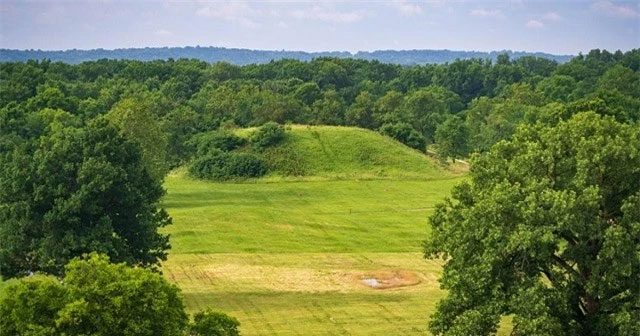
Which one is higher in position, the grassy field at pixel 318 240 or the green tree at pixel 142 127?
the green tree at pixel 142 127

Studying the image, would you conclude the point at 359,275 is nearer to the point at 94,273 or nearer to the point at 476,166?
the point at 476,166

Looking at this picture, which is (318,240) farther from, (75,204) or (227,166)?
(227,166)

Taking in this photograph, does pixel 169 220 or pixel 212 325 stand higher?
pixel 212 325

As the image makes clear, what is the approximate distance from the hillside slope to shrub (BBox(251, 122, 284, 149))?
114cm

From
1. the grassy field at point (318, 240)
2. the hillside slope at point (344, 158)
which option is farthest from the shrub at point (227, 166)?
the grassy field at point (318, 240)

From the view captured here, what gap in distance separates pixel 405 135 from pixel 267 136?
21.2m

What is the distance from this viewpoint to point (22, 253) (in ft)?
160

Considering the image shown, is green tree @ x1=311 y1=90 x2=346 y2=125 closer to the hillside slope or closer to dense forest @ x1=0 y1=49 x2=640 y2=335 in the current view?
the hillside slope

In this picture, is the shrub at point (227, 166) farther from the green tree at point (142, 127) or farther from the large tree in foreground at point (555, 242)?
the large tree in foreground at point (555, 242)

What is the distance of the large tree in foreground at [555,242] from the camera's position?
31.2 metres

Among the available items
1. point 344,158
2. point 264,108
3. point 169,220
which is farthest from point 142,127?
point 264,108

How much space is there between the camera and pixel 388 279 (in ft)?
188

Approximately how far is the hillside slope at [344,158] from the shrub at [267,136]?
3.72 ft

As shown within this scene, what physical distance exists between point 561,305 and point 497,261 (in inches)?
105
